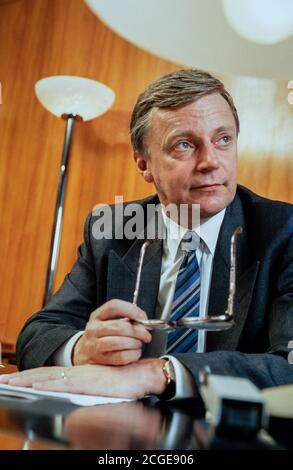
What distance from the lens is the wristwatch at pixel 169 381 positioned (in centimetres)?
89

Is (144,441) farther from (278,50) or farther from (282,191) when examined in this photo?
(282,191)

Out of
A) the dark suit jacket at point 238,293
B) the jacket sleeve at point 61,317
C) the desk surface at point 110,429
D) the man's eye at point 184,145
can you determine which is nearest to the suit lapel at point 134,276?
the dark suit jacket at point 238,293

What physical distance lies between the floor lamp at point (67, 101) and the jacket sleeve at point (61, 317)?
906 millimetres

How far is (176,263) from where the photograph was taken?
148cm

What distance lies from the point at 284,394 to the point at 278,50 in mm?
463

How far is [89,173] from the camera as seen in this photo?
10.2ft

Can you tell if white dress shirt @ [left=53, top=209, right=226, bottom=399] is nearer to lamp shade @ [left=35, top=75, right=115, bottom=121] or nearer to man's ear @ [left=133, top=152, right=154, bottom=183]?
man's ear @ [left=133, top=152, right=154, bottom=183]

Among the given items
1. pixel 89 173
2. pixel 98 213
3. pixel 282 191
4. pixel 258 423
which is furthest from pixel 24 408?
pixel 89 173

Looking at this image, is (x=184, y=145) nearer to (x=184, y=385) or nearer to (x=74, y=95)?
(x=184, y=385)

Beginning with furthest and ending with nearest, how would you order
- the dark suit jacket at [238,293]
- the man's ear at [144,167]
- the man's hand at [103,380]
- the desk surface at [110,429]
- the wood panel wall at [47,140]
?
the wood panel wall at [47,140] → the man's ear at [144,167] → the dark suit jacket at [238,293] → the man's hand at [103,380] → the desk surface at [110,429]

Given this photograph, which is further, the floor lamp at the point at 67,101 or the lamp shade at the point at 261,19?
the floor lamp at the point at 67,101

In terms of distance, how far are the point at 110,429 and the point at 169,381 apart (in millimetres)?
364

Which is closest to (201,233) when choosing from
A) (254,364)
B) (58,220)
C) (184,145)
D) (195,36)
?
(184,145)

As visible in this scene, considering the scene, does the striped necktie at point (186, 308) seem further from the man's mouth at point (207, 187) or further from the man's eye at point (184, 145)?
the man's eye at point (184, 145)
